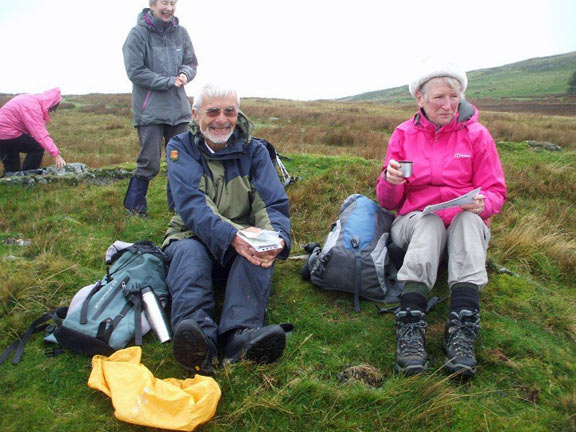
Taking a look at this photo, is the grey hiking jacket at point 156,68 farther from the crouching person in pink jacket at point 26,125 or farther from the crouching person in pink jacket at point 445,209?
the crouching person in pink jacket at point 445,209

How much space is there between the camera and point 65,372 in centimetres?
258

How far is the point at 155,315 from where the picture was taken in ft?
9.57

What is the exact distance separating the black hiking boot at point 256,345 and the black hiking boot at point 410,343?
0.79 metres

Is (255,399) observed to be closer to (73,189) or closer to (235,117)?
(235,117)

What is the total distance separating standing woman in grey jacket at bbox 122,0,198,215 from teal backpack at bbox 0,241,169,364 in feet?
7.45

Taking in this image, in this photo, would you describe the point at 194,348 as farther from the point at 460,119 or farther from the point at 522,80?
the point at 522,80

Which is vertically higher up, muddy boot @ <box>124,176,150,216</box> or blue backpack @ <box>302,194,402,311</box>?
muddy boot @ <box>124,176,150,216</box>

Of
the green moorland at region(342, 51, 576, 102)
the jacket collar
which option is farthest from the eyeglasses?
the green moorland at region(342, 51, 576, 102)

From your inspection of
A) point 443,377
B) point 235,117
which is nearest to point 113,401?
point 443,377

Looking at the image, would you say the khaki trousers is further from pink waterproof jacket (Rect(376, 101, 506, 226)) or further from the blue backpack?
the blue backpack

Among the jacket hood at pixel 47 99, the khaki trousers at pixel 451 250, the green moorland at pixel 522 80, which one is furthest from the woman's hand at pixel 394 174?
the green moorland at pixel 522 80

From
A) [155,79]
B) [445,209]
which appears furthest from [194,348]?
[155,79]

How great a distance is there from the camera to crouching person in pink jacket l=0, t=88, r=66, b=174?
6.18m

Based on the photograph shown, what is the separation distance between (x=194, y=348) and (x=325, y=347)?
99cm
